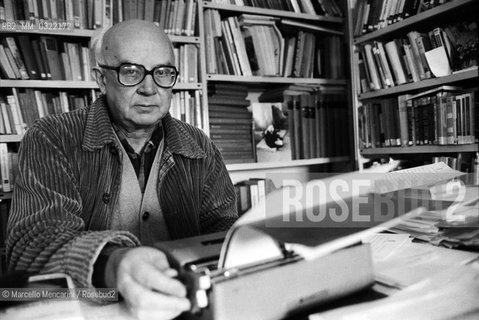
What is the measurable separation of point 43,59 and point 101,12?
1.24 feet

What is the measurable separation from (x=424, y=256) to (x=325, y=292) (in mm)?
335

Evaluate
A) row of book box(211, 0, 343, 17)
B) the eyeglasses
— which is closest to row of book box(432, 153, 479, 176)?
row of book box(211, 0, 343, 17)

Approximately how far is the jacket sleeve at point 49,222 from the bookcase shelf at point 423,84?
179 centimetres

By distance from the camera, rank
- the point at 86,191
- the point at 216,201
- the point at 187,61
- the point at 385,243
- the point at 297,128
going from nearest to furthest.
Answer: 1. the point at 385,243
2. the point at 86,191
3. the point at 216,201
4. the point at 187,61
5. the point at 297,128

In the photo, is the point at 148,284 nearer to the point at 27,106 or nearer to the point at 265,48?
the point at 27,106

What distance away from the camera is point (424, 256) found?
78cm

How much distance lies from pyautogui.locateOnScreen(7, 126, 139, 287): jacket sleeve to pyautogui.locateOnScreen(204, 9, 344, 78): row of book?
139 cm

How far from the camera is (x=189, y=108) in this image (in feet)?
7.36

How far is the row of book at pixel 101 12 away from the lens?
189 cm

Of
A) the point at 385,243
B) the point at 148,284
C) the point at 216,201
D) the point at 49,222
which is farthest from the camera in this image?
the point at 216,201

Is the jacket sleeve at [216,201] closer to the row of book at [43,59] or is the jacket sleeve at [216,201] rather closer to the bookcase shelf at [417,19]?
the row of book at [43,59]

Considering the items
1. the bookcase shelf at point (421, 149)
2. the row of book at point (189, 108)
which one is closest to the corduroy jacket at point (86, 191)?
the row of book at point (189, 108)

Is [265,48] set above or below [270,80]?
above

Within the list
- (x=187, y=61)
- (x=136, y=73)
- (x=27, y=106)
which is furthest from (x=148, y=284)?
(x=187, y=61)
